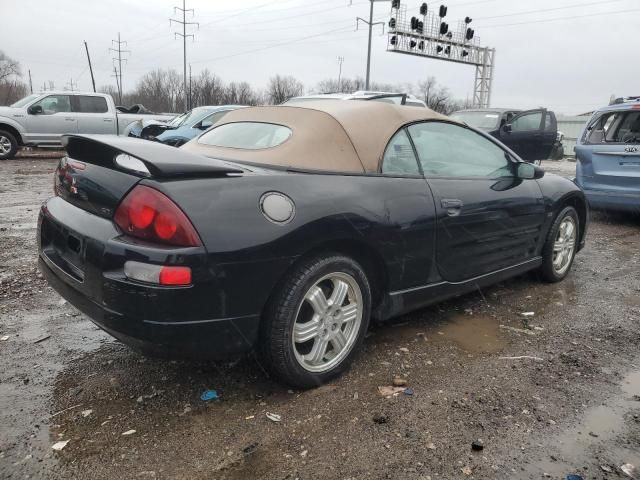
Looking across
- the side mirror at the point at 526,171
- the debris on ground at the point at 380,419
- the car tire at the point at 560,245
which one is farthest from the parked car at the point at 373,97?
the debris on ground at the point at 380,419

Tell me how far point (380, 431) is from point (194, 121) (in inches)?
435

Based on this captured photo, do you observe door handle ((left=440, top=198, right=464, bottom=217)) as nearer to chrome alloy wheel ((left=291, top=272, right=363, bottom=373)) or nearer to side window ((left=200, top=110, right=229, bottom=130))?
chrome alloy wheel ((left=291, top=272, right=363, bottom=373))

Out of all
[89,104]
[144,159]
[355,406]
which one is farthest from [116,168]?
[89,104]

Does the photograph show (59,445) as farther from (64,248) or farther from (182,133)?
(182,133)

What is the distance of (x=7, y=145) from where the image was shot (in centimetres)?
1409

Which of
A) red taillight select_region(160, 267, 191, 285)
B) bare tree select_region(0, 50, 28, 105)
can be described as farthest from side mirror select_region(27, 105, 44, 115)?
bare tree select_region(0, 50, 28, 105)

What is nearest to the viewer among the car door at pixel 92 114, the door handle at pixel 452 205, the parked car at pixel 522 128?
the door handle at pixel 452 205

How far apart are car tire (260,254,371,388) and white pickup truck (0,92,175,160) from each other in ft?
43.1

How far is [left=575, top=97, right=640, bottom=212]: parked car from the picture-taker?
697cm

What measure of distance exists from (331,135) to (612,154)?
19.0 ft

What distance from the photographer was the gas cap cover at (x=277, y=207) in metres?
2.41

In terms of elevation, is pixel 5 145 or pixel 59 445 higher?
pixel 5 145

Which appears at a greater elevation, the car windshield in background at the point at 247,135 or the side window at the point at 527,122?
the side window at the point at 527,122

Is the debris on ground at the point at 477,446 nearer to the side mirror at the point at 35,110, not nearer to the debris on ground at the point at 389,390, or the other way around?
the debris on ground at the point at 389,390
